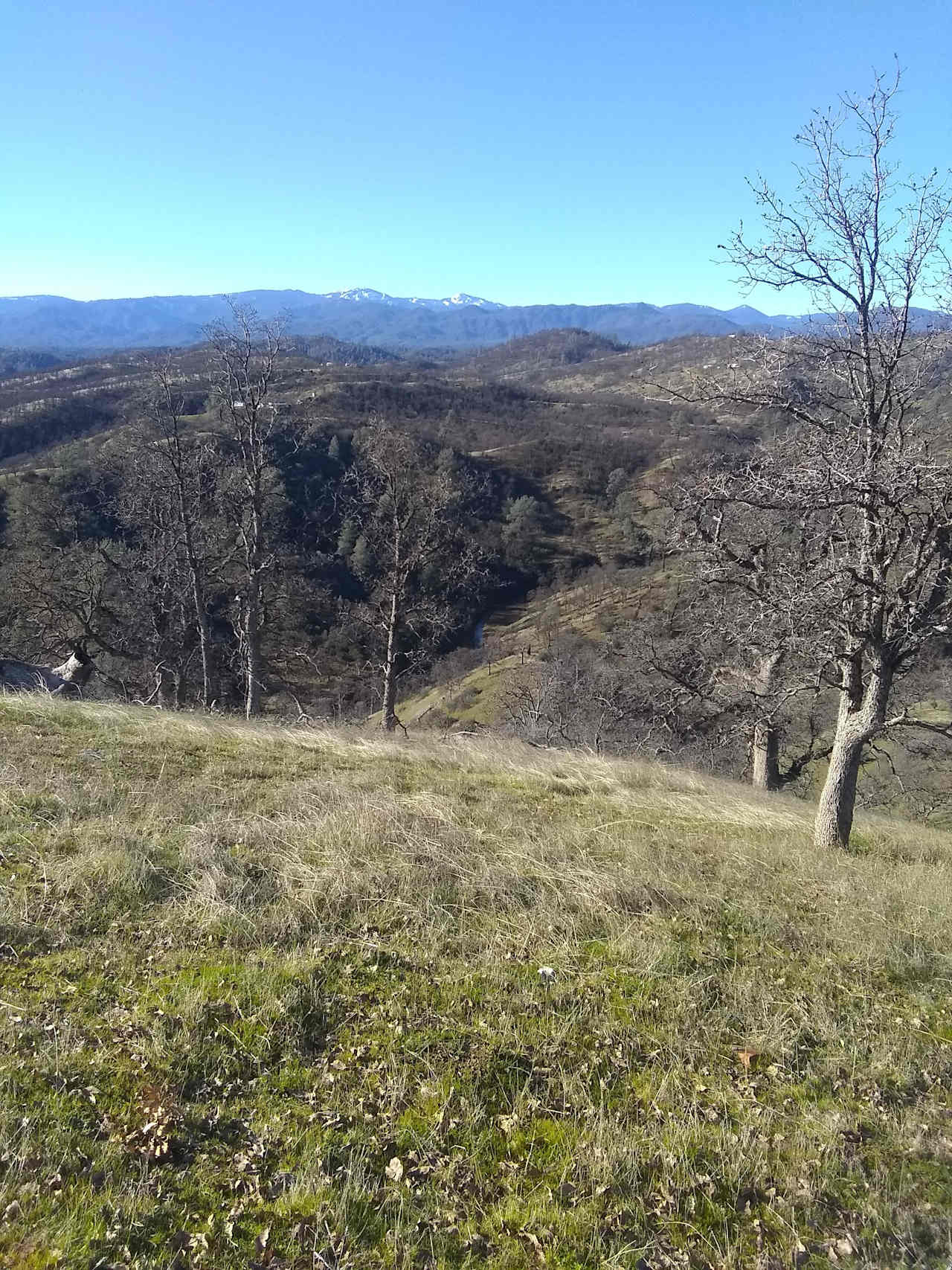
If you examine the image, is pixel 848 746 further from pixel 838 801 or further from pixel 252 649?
pixel 252 649

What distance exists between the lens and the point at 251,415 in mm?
14969

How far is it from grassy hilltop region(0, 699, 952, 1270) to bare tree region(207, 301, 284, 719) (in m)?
9.63

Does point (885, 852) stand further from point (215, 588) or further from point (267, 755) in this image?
point (215, 588)

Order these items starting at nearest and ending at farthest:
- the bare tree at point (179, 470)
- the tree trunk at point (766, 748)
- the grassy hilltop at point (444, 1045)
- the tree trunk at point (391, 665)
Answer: the grassy hilltop at point (444, 1045)
the tree trunk at point (766, 748)
the tree trunk at point (391, 665)
the bare tree at point (179, 470)

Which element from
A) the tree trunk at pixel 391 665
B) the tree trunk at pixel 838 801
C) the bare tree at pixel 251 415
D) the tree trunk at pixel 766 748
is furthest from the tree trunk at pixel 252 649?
the tree trunk at pixel 838 801

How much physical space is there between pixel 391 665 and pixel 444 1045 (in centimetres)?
1392

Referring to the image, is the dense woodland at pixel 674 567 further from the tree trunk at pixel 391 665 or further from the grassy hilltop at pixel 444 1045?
the grassy hilltop at pixel 444 1045

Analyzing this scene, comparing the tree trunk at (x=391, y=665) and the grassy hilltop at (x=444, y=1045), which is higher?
the grassy hilltop at (x=444, y=1045)

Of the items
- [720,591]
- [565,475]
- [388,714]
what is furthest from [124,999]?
[565,475]

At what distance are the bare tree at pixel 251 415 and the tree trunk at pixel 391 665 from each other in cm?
300

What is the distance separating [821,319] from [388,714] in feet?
42.1

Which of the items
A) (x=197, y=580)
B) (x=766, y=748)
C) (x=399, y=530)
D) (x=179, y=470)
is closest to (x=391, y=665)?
(x=399, y=530)

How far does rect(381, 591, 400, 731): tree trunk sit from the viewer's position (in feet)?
55.3

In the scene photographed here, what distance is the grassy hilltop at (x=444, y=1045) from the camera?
258 centimetres
